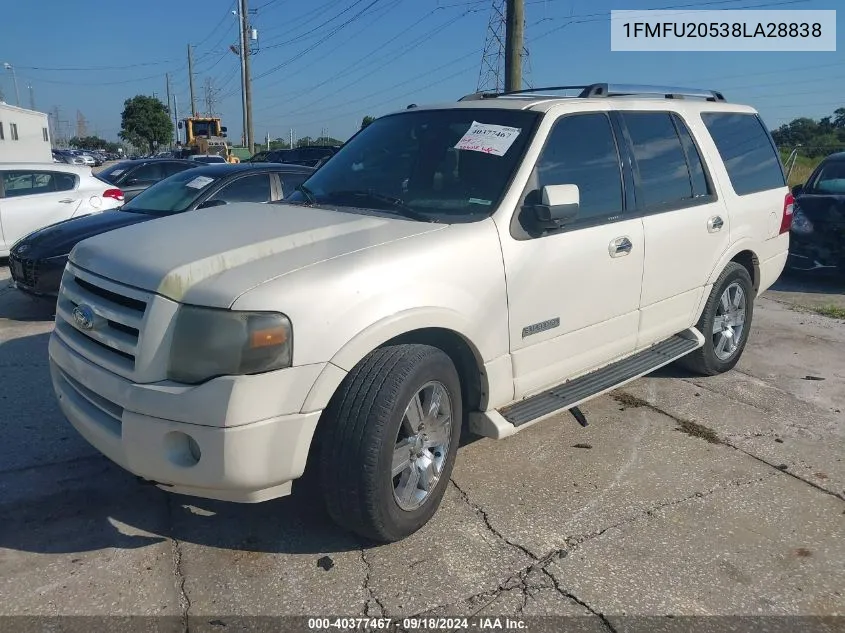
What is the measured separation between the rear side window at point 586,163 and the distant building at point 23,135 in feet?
77.8

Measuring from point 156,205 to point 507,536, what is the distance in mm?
5714

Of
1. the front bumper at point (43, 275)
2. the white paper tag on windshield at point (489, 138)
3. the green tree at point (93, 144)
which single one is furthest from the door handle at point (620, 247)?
the green tree at point (93, 144)

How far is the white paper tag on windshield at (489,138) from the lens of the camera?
3670 millimetres

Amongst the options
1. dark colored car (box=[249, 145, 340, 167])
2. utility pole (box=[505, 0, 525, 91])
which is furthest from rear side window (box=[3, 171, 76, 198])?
dark colored car (box=[249, 145, 340, 167])

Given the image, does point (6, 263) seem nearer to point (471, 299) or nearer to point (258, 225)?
point (258, 225)

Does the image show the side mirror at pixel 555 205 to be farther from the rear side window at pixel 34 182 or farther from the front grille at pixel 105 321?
the rear side window at pixel 34 182

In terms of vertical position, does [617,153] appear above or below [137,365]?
above

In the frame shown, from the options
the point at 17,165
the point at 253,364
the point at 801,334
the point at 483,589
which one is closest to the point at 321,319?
the point at 253,364

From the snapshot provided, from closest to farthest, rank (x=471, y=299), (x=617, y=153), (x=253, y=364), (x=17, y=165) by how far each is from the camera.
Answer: (x=253, y=364) < (x=471, y=299) < (x=617, y=153) < (x=17, y=165)

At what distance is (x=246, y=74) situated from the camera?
33.4 metres

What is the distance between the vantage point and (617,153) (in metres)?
4.15

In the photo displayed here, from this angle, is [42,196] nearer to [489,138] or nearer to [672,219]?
[489,138]

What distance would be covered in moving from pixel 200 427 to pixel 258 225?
116 cm

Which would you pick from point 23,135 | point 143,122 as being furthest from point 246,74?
point 143,122
